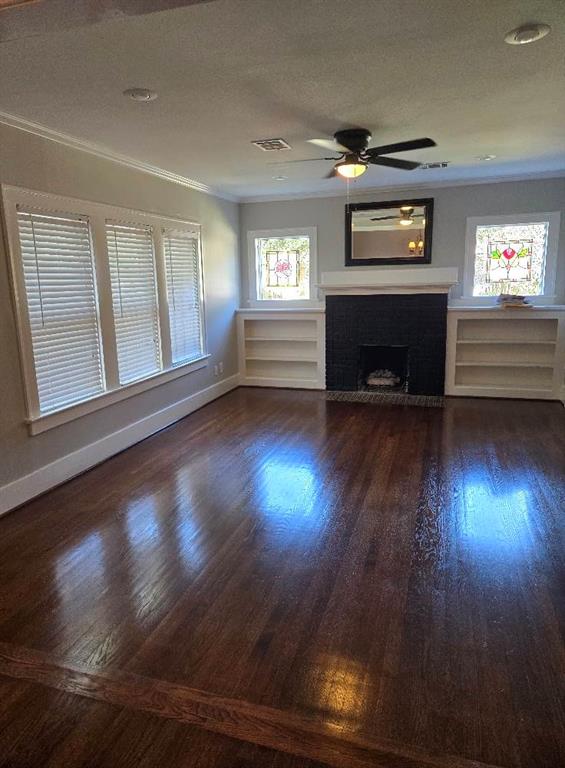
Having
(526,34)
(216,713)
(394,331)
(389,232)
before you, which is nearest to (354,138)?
(526,34)

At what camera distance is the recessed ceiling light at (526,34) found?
217 centimetres

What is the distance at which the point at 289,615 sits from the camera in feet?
7.41

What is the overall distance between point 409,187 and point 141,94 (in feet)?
13.5

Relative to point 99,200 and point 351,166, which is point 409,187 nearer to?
point 351,166

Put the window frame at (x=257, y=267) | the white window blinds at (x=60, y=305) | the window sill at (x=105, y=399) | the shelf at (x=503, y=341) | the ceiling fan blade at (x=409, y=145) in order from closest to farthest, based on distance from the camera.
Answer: the ceiling fan blade at (x=409, y=145), the white window blinds at (x=60, y=305), the window sill at (x=105, y=399), the shelf at (x=503, y=341), the window frame at (x=257, y=267)

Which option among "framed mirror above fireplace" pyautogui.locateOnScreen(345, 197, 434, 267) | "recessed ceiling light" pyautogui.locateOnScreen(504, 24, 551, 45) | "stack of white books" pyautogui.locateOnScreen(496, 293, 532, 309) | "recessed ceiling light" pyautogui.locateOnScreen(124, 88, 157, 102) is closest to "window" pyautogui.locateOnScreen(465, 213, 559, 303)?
"stack of white books" pyautogui.locateOnScreen(496, 293, 532, 309)

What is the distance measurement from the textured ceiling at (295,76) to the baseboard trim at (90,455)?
2469mm

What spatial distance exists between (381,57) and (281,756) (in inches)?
120

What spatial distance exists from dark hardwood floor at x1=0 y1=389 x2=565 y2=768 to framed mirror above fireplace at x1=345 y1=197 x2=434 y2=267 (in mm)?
3134

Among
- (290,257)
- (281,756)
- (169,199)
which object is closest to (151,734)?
(281,756)

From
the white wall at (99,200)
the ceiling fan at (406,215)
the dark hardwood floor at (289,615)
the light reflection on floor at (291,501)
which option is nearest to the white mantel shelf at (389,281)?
the ceiling fan at (406,215)

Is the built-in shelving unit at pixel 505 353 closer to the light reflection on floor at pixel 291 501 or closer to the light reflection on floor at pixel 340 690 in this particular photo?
the light reflection on floor at pixel 291 501

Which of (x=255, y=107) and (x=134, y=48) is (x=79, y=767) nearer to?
(x=134, y=48)

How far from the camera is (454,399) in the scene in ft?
20.2
